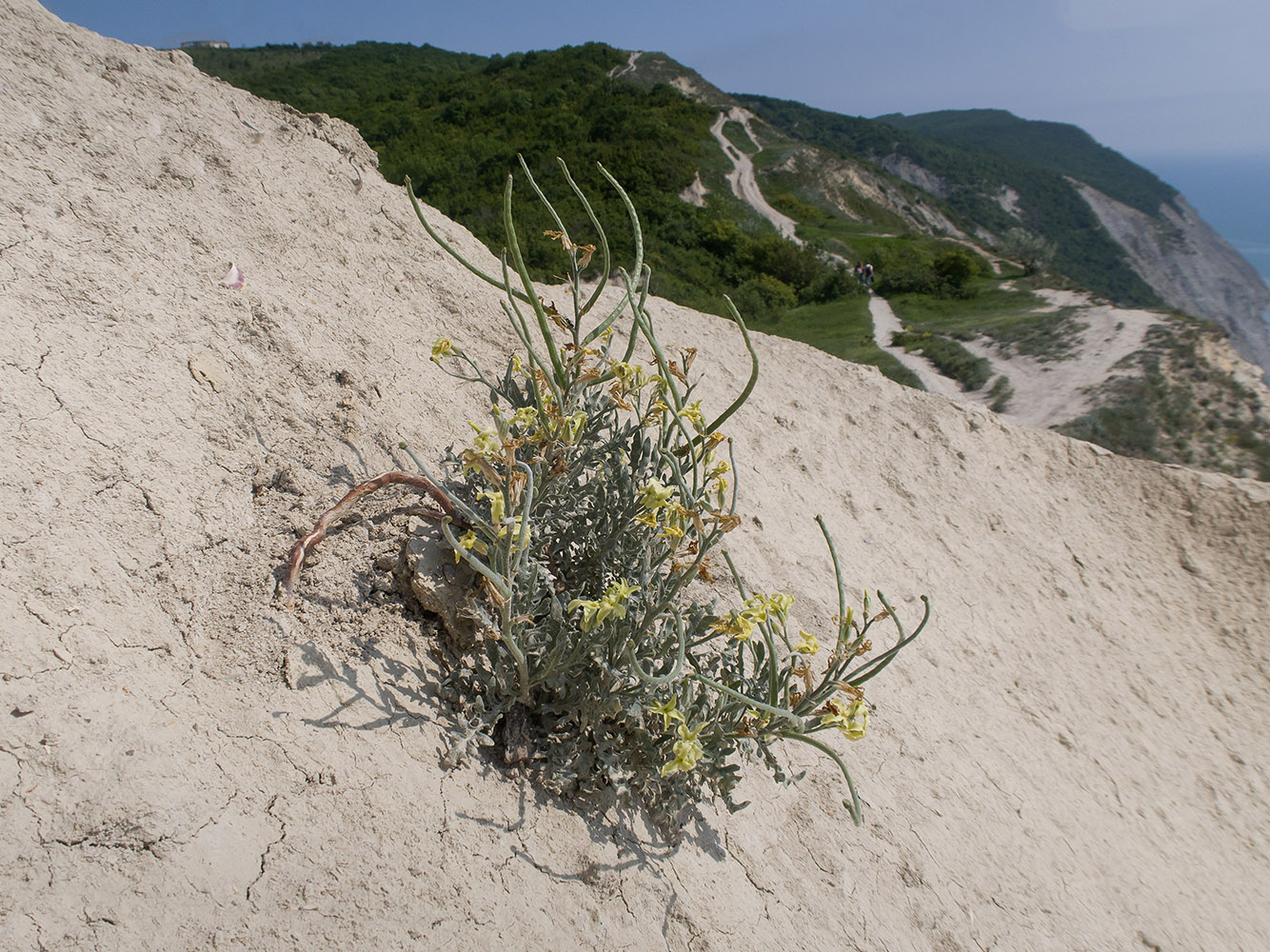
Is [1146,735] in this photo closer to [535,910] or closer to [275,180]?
[535,910]

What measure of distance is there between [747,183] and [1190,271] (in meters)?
60.8

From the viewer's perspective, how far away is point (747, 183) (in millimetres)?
37812

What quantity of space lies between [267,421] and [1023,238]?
3516 cm

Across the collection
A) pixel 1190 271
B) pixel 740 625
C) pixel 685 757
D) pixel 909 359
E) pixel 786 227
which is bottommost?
pixel 685 757

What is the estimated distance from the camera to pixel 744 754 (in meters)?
1.84

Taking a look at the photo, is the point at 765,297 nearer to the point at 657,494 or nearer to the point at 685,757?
the point at 657,494

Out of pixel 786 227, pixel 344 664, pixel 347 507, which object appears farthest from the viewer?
pixel 786 227

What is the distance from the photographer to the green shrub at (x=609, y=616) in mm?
1647

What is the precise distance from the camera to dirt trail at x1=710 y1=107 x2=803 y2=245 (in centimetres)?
3403

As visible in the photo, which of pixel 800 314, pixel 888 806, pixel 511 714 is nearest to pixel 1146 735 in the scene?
pixel 888 806

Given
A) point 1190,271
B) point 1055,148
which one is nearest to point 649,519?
point 1190,271

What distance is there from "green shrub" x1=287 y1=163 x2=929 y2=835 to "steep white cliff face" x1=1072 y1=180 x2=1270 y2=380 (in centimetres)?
7887

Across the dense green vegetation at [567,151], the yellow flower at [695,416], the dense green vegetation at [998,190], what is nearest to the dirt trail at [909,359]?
the dense green vegetation at [567,151]

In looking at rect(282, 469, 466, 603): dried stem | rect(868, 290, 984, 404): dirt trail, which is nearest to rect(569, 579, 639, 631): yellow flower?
rect(282, 469, 466, 603): dried stem
